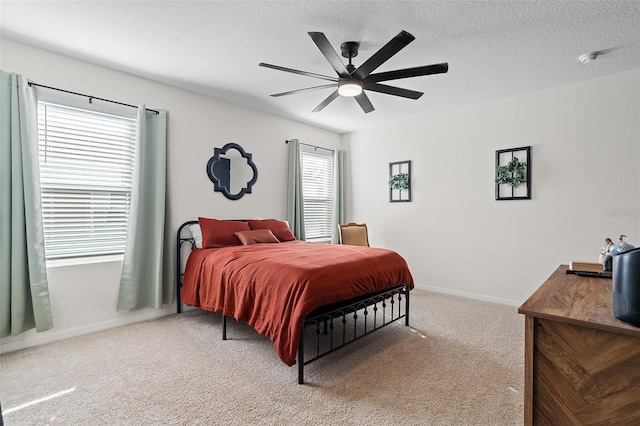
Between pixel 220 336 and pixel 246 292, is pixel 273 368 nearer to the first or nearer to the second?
pixel 246 292

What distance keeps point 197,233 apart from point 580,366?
3.46m

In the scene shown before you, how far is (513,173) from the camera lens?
152 inches

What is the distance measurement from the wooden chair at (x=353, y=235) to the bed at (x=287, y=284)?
4.22ft

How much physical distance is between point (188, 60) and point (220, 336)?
264 centimetres

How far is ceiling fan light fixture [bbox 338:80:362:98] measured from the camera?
256 centimetres

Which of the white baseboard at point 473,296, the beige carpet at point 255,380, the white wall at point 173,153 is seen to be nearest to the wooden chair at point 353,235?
the white wall at point 173,153

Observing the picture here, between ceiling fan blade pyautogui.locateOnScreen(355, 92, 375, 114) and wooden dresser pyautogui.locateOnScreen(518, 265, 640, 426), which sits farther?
ceiling fan blade pyautogui.locateOnScreen(355, 92, 375, 114)

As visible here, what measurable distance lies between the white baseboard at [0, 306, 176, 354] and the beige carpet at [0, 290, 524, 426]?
8 cm

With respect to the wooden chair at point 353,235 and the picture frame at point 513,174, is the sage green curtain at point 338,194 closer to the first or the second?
the wooden chair at point 353,235

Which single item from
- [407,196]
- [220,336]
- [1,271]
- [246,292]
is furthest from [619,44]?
[1,271]

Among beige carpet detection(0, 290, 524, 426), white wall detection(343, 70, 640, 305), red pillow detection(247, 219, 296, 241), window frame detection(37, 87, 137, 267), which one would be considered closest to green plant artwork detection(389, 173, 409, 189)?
white wall detection(343, 70, 640, 305)

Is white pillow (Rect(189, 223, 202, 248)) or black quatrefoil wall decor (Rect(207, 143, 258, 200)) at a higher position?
black quatrefoil wall decor (Rect(207, 143, 258, 200))

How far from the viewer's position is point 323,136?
5.48m

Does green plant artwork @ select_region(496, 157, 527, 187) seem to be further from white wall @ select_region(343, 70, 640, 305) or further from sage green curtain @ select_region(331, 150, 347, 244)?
sage green curtain @ select_region(331, 150, 347, 244)
